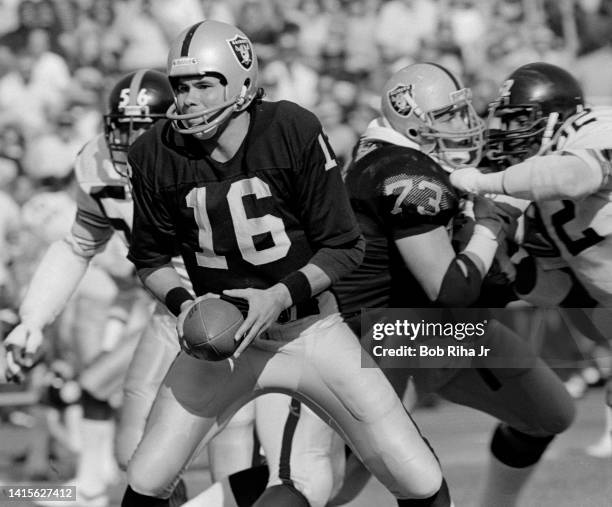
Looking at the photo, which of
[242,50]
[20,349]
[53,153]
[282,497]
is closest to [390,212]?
[242,50]

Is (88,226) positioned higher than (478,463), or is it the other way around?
(88,226)

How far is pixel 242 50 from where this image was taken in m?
3.89

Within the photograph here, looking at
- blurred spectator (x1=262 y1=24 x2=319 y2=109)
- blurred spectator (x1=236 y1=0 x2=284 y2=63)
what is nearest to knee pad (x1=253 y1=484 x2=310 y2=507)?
blurred spectator (x1=262 y1=24 x2=319 y2=109)

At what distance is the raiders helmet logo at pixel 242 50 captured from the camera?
3.87 meters

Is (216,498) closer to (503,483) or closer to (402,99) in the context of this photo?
(503,483)

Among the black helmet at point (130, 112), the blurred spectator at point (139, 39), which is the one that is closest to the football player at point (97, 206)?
the black helmet at point (130, 112)

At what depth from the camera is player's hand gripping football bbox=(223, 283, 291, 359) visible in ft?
12.0

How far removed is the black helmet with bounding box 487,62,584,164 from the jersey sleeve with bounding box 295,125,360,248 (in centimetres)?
111

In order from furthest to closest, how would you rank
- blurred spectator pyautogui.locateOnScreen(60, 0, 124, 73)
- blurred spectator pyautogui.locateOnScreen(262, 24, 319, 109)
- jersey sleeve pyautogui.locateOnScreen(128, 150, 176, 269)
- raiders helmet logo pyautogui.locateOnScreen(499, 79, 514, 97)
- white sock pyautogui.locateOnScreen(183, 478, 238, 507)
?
blurred spectator pyautogui.locateOnScreen(60, 0, 124, 73) < blurred spectator pyautogui.locateOnScreen(262, 24, 319, 109) < raiders helmet logo pyautogui.locateOnScreen(499, 79, 514, 97) < white sock pyautogui.locateOnScreen(183, 478, 238, 507) < jersey sleeve pyautogui.locateOnScreen(128, 150, 176, 269)

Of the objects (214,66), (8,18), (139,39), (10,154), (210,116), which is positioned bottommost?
(10,154)

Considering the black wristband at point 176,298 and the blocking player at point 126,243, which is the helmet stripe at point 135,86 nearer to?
the blocking player at point 126,243

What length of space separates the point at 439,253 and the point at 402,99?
27.2 inches

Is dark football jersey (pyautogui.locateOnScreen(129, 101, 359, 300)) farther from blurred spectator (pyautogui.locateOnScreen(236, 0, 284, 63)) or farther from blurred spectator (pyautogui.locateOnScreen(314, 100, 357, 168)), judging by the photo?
blurred spectator (pyautogui.locateOnScreen(236, 0, 284, 63))

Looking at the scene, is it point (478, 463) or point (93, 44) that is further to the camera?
point (93, 44)
